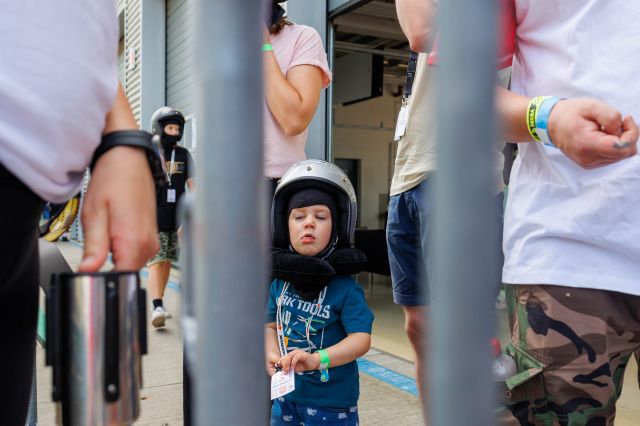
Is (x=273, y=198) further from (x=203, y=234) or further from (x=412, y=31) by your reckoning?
(x=203, y=234)

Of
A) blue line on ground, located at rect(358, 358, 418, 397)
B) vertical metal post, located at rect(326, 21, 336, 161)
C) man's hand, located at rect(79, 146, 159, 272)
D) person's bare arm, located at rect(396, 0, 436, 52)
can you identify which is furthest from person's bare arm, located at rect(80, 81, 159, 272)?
vertical metal post, located at rect(326, 21, 336, 161)

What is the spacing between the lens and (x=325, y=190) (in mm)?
2477

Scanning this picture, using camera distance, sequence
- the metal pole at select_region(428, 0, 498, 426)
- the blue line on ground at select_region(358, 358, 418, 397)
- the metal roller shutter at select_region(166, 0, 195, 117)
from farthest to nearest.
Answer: the metal roller shutter at select_region(166, 0, 195, 117) → the blue line on ground at select_region(358, 358, 418, 397) → the metal pole at select_region(428, 0, 498, 426)

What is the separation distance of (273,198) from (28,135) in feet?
5.08

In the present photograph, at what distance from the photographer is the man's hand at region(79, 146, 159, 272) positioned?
979 mm

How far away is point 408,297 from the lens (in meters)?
2.45

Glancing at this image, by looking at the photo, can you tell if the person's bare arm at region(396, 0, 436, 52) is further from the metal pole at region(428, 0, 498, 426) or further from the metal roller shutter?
the metal roller shutter

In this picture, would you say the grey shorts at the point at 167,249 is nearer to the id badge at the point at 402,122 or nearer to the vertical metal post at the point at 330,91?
the vertical metal post at the point at 330,91

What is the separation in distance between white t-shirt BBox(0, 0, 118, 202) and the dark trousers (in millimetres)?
33

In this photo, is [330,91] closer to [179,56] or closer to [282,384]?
[282,384]

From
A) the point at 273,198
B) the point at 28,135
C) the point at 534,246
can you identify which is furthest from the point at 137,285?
the point at 273,198

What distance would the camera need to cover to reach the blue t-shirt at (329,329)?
2227 millimetres

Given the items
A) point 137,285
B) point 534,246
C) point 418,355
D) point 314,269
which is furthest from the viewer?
point 418,355

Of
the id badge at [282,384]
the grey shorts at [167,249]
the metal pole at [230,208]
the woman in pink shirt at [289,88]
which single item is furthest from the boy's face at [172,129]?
the metal pole at [230,208]
